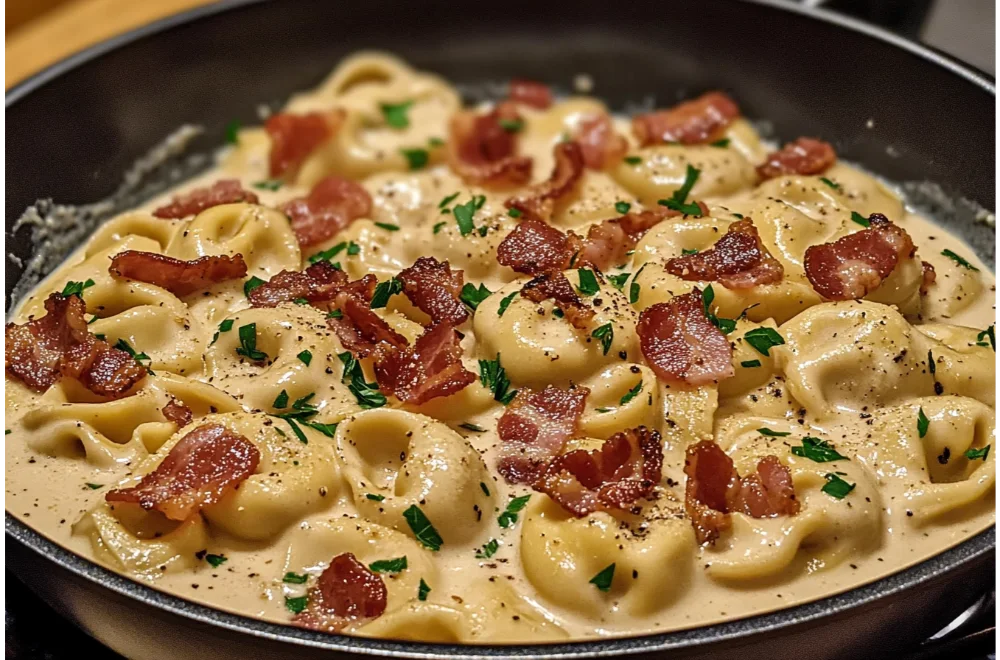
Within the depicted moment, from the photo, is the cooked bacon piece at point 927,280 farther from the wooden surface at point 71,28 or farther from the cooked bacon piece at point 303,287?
the wooden surface at point 71,28

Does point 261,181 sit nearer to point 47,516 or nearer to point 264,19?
point 264,19

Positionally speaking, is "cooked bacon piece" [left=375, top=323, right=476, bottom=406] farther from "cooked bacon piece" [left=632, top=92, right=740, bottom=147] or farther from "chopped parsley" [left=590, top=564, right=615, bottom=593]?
"cooked bacon piece" [left=632, top=92, right=740, bottom=147]

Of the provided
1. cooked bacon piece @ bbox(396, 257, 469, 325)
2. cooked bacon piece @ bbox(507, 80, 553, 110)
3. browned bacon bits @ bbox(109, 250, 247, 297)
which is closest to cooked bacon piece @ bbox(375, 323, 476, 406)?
cooked bacon piece @ bbox(396, 257, 469, 325)

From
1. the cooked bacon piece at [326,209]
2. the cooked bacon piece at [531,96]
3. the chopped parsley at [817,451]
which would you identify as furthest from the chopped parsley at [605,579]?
the cooked bacon piece at [531,96]

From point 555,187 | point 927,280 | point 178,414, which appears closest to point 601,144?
point 555,187

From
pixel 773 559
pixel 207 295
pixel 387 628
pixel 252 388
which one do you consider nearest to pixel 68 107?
pixel 207 295

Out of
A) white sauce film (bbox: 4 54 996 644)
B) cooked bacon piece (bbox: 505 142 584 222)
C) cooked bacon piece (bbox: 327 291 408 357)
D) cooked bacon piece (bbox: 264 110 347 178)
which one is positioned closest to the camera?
white sauce film (bbox: 4 54 996 644)
